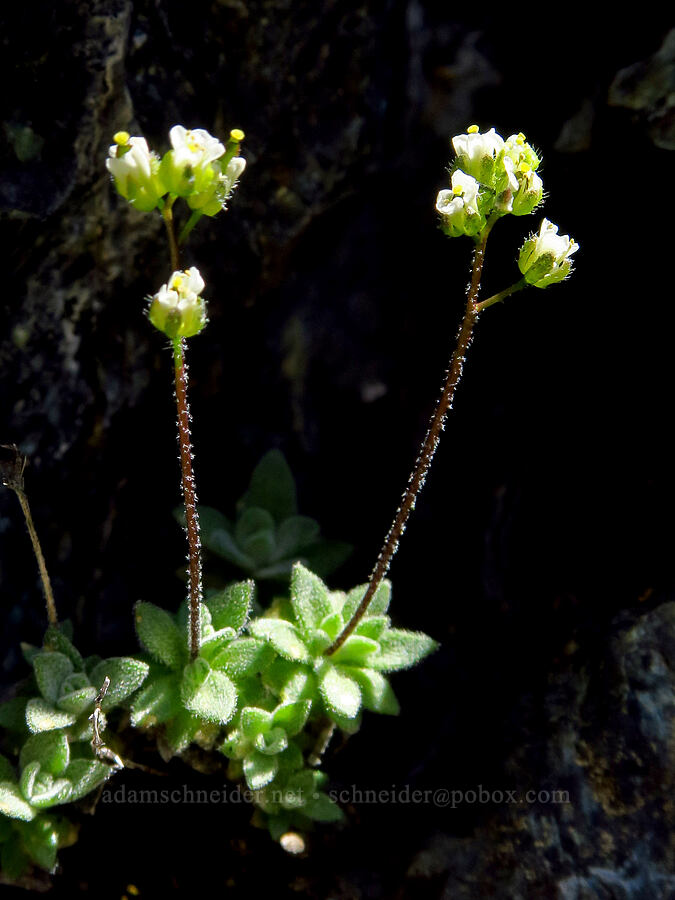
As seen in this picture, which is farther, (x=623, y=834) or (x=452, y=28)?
(x=452, y=28)

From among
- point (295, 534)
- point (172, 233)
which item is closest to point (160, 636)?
point (295, 534)

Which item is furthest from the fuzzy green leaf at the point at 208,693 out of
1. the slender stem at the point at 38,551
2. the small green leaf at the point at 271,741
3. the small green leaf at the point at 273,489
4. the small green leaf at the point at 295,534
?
the small green leaf at the point at 273,489

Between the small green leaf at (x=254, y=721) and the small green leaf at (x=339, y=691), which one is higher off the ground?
the small green leaf at (x=339, y=691)

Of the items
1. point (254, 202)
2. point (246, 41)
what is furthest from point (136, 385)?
point (246, 41)

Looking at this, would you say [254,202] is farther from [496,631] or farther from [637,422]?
[496,631]

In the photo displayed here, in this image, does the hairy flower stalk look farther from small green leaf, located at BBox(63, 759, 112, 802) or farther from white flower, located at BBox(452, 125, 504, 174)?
small green leaf, located at BBox(63, 759, 112, 802)

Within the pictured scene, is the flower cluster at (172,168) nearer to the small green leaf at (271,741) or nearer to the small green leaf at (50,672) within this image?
the small green leaf at (50,672)
